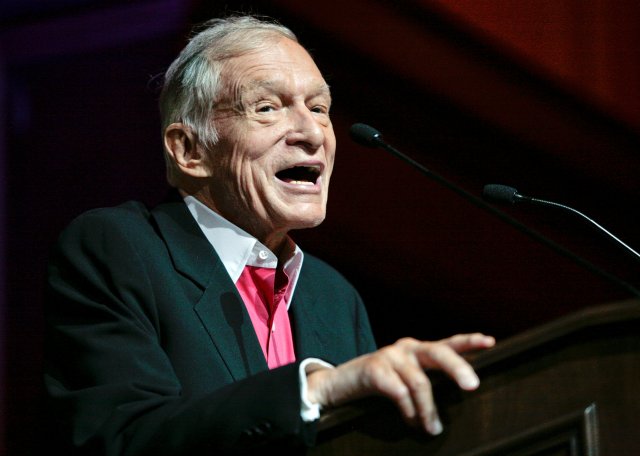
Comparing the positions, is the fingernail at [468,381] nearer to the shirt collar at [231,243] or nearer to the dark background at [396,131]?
the shirt collar at [231,243]

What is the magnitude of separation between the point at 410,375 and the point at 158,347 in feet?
1.86

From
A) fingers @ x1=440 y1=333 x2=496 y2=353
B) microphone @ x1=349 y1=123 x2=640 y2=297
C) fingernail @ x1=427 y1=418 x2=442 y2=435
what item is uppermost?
microphone @ x1=349 y1=123 x2=640 y2=297

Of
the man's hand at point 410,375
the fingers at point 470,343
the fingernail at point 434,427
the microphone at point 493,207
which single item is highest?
the microphone at point 493,207

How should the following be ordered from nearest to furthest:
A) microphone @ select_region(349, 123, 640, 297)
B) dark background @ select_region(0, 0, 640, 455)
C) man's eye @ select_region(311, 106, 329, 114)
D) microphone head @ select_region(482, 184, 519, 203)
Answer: microphone @ select_region(349, 123, 640, 297) < microphone head @ select_region(482, 184, 519, 203) < man's eye @ select_region(311, 106, 329, 114) < dark background @ select_region(0, 0, 640, 455)

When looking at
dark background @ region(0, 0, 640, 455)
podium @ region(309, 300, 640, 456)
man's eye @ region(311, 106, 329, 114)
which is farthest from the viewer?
dark background @ region(0, 0, 640, 455)

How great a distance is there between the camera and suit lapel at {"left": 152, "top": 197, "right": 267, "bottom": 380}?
164cm

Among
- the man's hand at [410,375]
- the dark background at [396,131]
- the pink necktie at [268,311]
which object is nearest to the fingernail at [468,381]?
the man's hand at [410,375]

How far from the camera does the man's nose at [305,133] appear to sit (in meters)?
1.99

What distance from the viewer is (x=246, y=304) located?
190 cm

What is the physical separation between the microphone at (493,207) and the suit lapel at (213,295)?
0.35 metres

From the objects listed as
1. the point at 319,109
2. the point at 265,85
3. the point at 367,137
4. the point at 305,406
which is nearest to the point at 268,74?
the point at 265,85

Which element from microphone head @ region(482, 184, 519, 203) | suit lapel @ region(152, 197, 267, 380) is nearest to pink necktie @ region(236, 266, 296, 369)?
suit lapel @ region(152, 197, 267, 380)

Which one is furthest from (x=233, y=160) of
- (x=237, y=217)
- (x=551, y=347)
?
(x=551, y=347)

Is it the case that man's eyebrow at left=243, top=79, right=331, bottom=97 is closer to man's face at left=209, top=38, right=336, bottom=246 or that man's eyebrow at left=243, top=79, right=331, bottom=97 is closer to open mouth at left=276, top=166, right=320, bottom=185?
man's face at left=209, top=38, right=336, bottom=246
